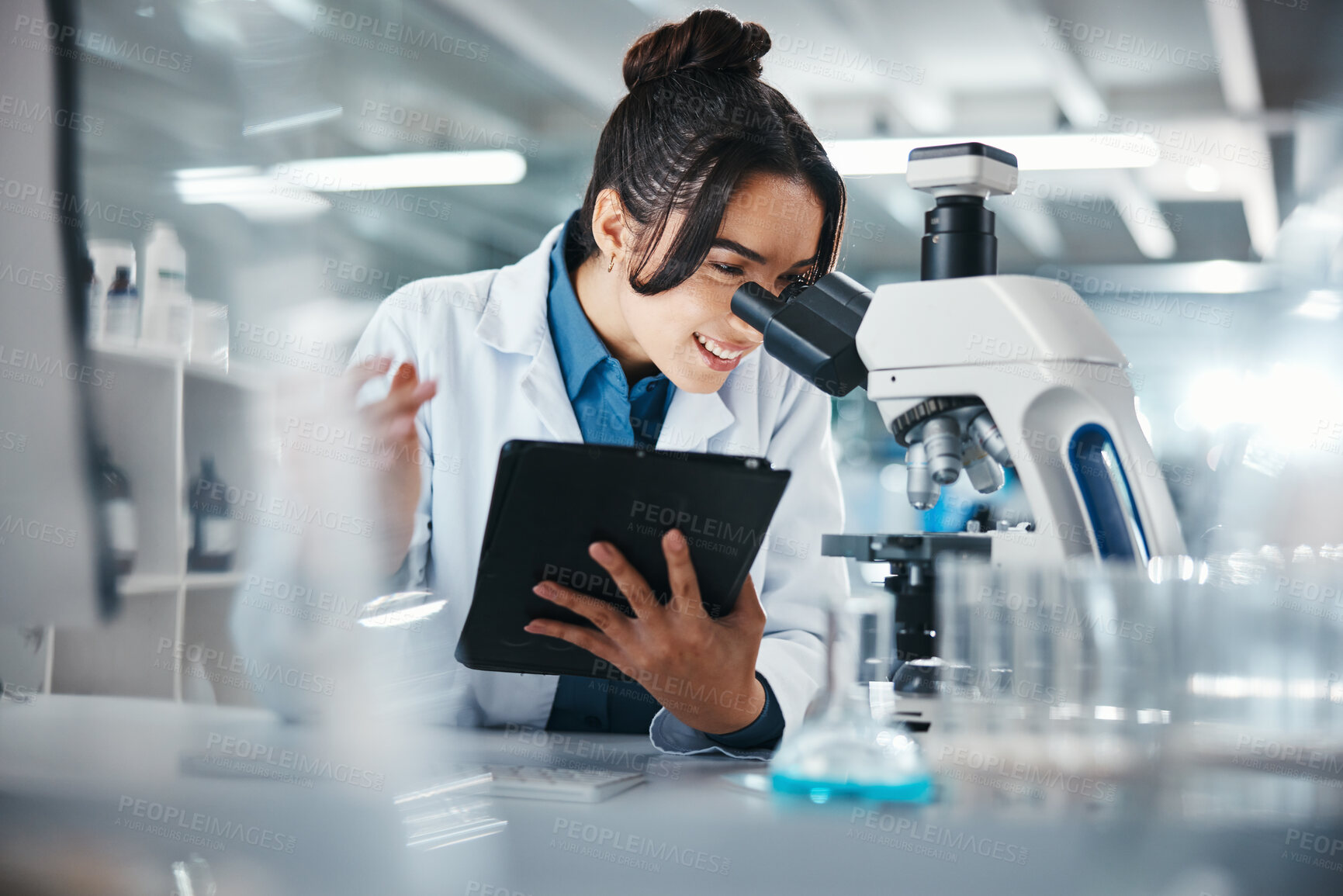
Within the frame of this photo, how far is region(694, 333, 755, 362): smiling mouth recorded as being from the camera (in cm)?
127

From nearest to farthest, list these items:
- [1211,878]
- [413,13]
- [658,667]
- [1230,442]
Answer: [1211,878]
[658,667]
[413,13]
[1230,442]

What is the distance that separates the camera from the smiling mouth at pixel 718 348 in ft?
4.17

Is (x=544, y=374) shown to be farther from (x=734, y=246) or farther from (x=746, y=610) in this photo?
(x=746, y=610)

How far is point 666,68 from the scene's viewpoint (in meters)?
1.30

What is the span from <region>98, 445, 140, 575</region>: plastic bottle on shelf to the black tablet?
1.38m

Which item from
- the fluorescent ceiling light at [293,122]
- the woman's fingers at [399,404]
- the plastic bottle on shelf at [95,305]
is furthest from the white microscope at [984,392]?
the fluorescent ceiling light at [293,122]

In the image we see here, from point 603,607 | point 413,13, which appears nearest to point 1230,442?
point 413,13

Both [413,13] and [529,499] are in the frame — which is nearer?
[529,499]

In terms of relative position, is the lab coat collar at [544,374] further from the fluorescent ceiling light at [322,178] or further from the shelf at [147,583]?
the fluorescent ceiling light at [322,178]

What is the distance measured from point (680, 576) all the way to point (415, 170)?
148 inches

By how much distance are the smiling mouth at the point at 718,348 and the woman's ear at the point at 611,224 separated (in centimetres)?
16

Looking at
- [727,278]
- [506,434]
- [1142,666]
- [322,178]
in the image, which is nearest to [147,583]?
[506,434]

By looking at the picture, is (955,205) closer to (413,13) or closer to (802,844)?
(802,844)

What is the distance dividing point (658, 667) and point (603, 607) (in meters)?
0.09
